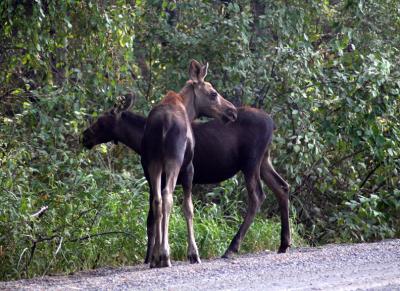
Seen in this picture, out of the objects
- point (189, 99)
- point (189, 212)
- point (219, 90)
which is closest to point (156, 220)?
point (189, 212)

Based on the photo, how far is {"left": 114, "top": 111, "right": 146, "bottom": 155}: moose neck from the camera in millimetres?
11984

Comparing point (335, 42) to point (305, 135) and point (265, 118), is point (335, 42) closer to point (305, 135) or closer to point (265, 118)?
point (305, 135)

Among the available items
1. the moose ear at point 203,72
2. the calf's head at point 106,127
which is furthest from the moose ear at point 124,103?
the moose ear at point 203,72

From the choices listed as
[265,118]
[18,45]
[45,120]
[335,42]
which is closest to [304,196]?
[335,42]

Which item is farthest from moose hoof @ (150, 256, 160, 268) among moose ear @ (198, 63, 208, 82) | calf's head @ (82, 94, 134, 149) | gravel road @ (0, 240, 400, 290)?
moose ear @ (198, 63, 208, 82)

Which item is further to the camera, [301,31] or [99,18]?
[301,31]

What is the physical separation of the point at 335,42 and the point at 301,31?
823mm

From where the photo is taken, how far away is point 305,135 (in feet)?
45.4

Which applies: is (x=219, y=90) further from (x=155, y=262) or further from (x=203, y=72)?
(x=155, y=262)

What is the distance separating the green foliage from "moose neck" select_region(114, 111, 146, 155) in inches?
18.6

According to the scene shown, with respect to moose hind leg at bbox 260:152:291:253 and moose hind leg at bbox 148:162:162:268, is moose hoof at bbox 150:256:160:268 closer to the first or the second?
moose hind leg at bbox 148:162:162:268

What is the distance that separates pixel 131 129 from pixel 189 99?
86 cm

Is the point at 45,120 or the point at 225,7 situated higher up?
the point at 225,7

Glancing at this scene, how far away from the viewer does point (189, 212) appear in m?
10.7
